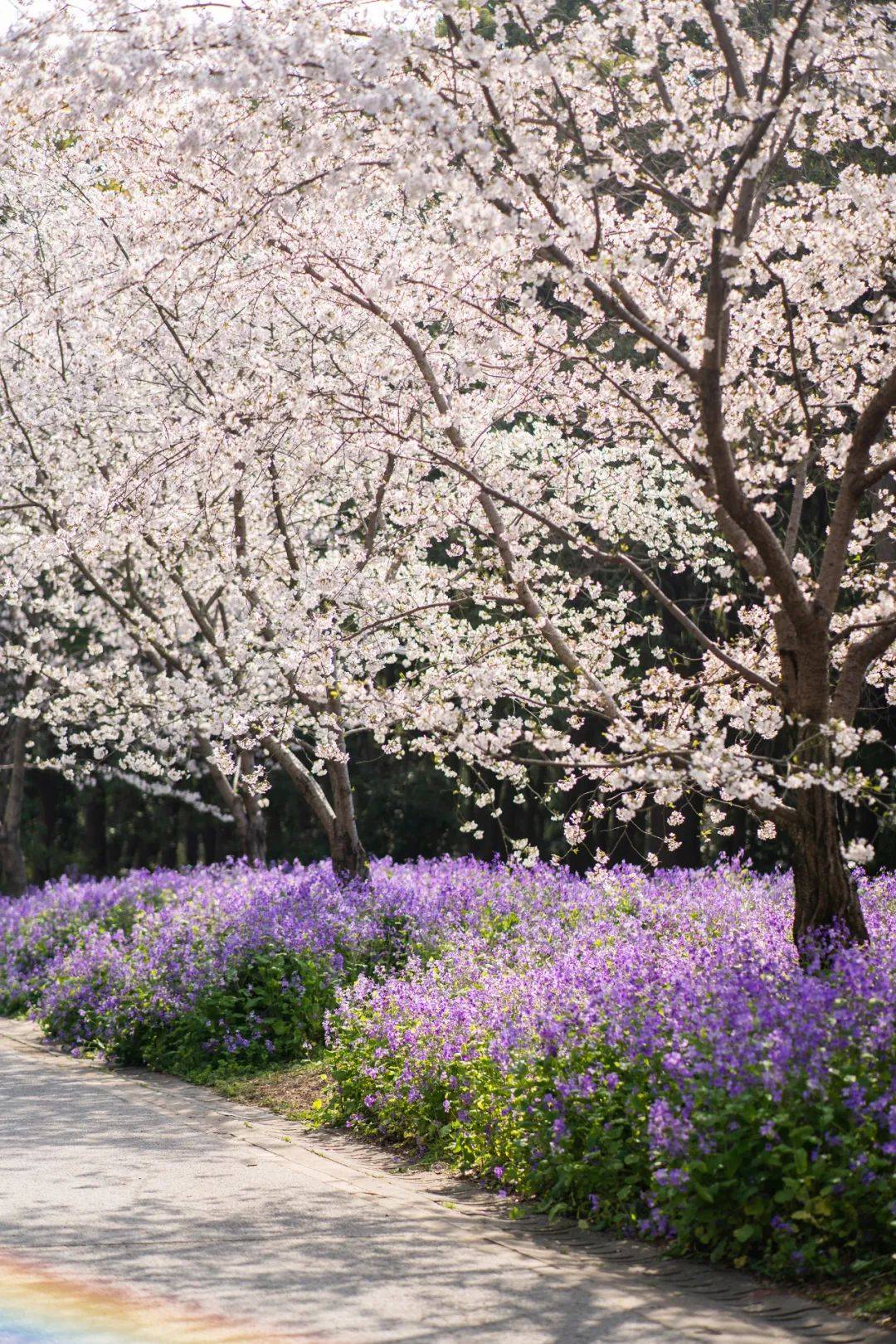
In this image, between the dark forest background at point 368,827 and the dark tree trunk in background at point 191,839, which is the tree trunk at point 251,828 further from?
the dark tree trunk in background at point 191,839

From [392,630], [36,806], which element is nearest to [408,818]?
[36,806]

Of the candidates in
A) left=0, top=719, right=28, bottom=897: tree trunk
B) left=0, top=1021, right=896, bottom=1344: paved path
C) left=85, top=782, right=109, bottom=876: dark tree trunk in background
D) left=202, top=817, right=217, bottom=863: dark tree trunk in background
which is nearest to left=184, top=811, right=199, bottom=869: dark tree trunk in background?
left=202, top=817, right=217, bottom=863: dark tree trunk in background

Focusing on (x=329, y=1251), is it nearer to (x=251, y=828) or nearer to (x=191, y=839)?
(x=251, y=828)

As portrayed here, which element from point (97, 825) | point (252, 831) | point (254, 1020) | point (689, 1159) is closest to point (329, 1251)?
point (689, 1159)

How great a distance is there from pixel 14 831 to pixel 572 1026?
18.1 metres

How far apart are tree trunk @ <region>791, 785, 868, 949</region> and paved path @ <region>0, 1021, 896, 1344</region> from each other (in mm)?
2135

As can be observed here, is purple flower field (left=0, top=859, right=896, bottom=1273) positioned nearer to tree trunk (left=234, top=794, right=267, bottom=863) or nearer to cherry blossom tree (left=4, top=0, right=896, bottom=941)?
cherry blossom tree (left=4, top=0, right=896, bottom=941)

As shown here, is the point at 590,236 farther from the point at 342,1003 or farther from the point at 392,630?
the point at 392,630

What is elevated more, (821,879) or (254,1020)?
(821,879)

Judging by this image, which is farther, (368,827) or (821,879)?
(368,827)

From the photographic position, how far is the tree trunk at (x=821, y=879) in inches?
291

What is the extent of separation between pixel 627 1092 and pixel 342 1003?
3.46 meters

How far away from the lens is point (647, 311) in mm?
8484

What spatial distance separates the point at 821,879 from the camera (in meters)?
7.50
